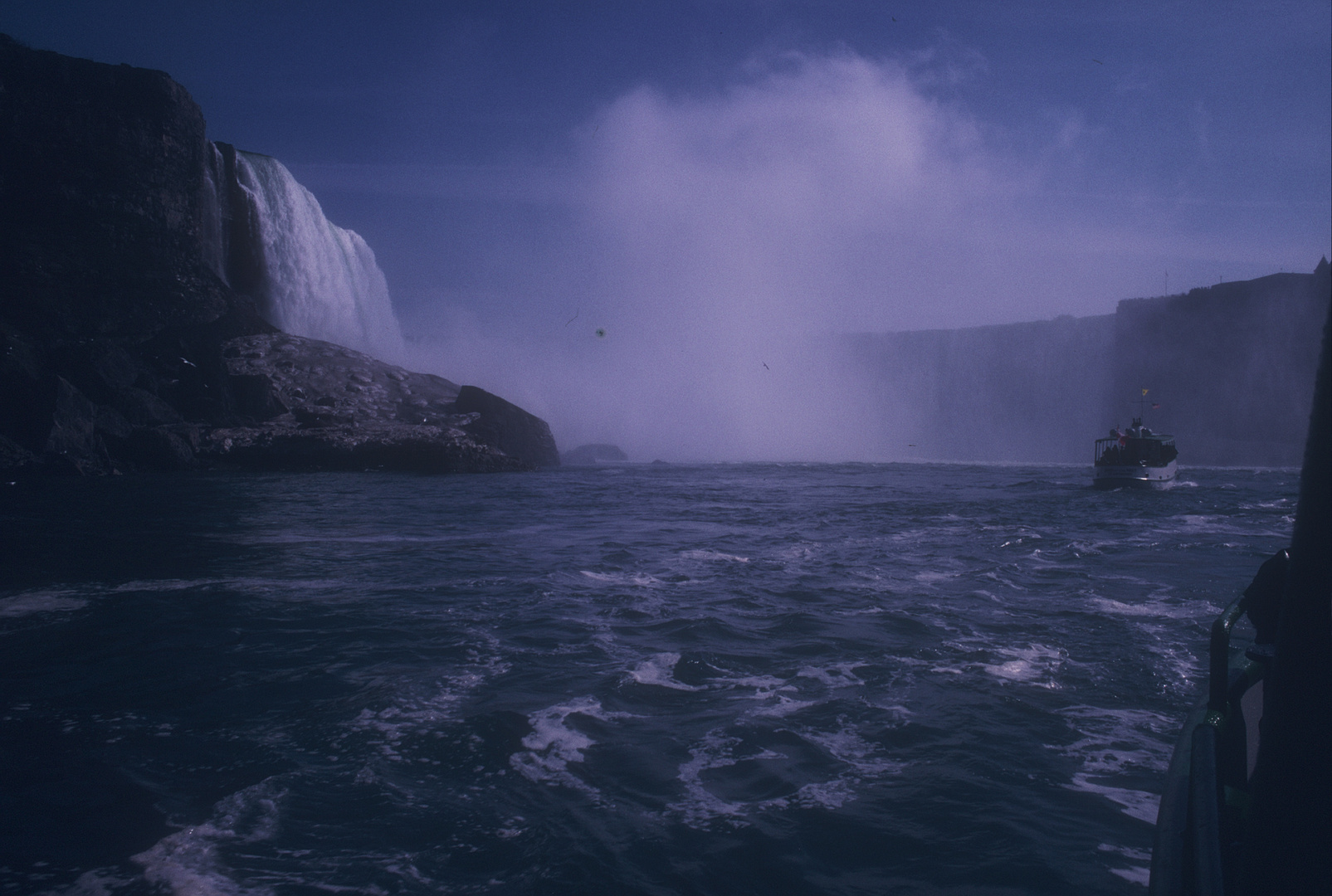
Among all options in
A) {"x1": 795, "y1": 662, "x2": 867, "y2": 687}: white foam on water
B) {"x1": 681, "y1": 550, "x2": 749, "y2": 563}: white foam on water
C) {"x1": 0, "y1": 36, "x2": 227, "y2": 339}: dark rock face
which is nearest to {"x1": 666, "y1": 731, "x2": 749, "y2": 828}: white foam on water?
{"x1": 795, "y1": 662, "x2": 867, "y2": 687}: white foam on water

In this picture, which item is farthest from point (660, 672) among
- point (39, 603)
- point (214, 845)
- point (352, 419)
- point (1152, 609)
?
point (352, 419)

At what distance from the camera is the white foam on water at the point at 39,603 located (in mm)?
6593

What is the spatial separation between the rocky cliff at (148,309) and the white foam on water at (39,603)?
61.5 feet

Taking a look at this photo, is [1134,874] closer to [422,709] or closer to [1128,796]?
[1128,796]

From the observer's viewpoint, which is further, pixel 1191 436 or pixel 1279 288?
pixel 1191 436

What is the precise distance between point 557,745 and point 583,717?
0.40 m

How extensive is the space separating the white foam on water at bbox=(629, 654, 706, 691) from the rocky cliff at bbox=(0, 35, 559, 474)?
79.1 ft

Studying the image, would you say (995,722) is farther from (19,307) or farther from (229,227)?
(229,227)

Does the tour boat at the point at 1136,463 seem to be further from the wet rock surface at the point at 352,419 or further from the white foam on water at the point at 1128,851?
the white foam on water at the point at 1128,851

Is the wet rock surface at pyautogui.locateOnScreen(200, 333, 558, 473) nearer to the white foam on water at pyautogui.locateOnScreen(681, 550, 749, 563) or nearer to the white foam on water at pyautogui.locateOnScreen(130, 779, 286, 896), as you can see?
the white foam on water at pyautogui.locateOnScreen(681, 550, 749, 563)

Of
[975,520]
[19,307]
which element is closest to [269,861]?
[975,520]

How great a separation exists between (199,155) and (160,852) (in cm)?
3814

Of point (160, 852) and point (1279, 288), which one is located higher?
point (1279, 288)

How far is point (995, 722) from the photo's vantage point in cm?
432
